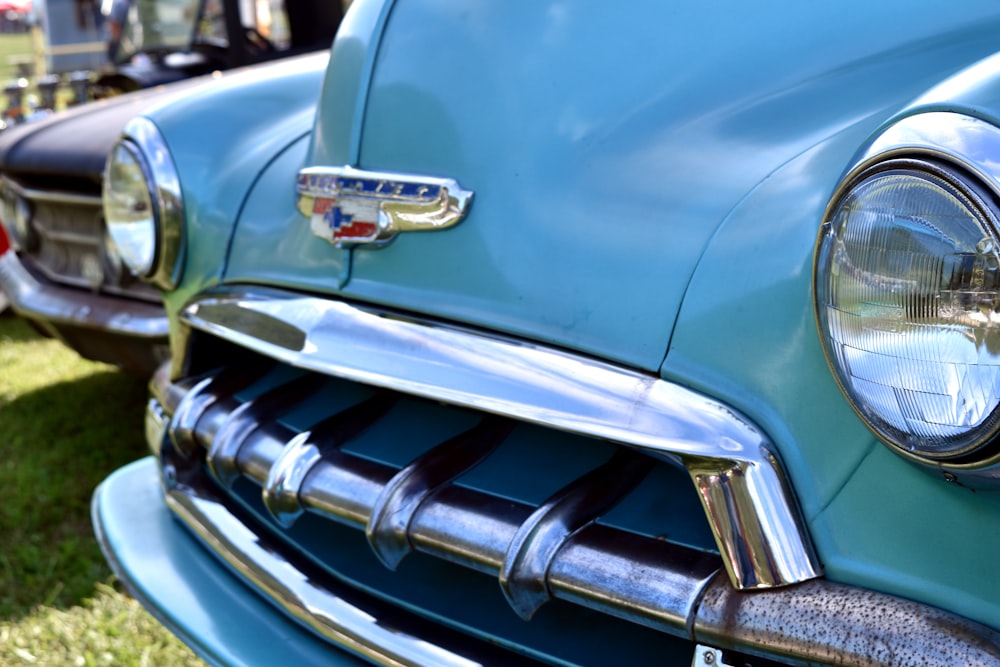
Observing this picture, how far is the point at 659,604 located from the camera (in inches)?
39.3

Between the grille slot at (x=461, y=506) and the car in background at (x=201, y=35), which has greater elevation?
the car in background at (x=201, y=35)

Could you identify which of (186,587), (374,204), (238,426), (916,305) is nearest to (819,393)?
(916,305)

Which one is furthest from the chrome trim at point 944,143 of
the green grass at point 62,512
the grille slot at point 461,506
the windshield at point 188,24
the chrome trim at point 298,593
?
the windshield at point 188,24

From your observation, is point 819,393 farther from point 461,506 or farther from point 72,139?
point 72,139

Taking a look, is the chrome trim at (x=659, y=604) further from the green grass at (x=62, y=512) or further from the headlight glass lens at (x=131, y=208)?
the green grass at (x=62, y=512)

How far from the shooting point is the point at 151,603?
5.24 feet

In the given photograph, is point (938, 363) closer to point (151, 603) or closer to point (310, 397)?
point (310, 397)

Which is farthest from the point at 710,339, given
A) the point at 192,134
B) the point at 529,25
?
the point at 192,134

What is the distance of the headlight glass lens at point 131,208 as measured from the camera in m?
1.86

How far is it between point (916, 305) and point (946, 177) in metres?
0.10

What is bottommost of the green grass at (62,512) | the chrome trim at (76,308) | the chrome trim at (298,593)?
the green grass at (62,512)

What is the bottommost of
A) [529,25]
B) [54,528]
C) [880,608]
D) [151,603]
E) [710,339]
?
[54,528]

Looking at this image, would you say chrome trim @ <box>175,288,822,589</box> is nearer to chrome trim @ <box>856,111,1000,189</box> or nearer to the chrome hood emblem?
the chrome hood emblem

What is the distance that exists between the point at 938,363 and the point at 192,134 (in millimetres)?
1480
